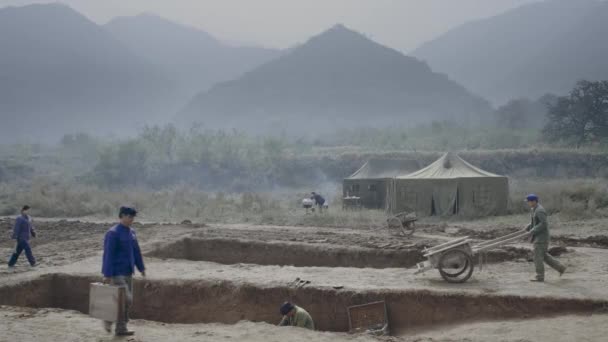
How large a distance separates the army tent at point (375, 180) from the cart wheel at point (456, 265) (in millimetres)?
15776

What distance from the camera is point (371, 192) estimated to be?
25.7 meters

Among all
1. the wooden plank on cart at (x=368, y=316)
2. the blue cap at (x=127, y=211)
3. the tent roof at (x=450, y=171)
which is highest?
the tent roof at (x=450, y=171)

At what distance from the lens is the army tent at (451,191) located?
68.7ft

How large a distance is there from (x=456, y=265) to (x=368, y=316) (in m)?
1.81

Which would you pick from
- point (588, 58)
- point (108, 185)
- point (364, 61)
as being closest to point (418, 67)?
point (364, 61)

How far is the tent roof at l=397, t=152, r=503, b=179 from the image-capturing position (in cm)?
2144

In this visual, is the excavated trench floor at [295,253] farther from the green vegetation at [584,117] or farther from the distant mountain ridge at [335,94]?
the distant mountain ridge at [335,94]

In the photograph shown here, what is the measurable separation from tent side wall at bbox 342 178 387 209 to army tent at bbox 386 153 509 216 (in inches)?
104

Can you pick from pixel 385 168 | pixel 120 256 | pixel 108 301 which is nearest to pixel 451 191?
pixel 385 168

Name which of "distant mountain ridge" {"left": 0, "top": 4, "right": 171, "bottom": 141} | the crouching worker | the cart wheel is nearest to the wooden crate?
the crouching worker

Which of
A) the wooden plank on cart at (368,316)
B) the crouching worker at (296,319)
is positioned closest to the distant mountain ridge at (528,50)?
the wooden plank on cart at (368,316)

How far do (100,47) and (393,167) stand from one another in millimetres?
155249

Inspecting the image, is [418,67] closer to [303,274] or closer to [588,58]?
[588,58]

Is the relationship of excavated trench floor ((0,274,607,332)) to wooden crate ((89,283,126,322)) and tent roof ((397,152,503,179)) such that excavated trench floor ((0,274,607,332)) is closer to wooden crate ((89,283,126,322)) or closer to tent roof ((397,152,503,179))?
wooden crate ((89,283,126,322))
